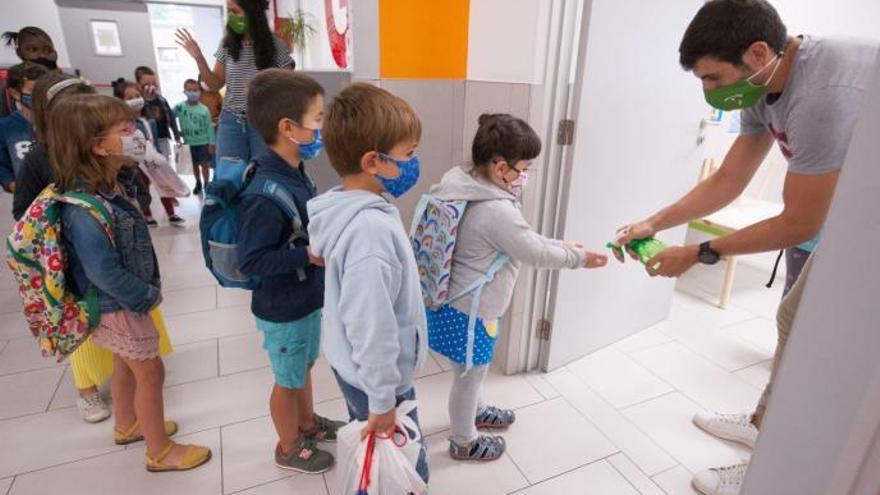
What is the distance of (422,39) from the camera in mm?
2285

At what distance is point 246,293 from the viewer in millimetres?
3098

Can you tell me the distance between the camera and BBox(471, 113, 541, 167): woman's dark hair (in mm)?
1416

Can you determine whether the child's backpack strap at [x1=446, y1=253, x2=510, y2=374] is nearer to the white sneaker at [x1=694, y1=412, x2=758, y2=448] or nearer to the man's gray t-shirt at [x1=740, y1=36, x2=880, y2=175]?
the man's gray t-shirt at [x1=740, y1=36, x2=880, y2=175]

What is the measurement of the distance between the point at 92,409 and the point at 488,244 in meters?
1.78

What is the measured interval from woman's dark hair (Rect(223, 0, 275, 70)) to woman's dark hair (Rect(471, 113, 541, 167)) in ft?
4.99

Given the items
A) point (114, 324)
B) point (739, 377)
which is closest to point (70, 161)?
point (114, 324)

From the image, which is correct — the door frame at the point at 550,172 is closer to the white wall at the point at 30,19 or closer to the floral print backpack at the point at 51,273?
the floral print backpack at the point at 51,273

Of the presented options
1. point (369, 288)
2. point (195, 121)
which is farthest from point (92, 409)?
point (195, 121)

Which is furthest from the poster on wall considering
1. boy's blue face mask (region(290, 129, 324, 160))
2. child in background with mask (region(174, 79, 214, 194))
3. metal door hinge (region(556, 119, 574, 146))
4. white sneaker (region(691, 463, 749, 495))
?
white sneaker (region(691, 463, 749, 495))

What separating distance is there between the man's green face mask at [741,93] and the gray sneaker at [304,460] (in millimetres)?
1765

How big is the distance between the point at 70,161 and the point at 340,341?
0.97 metres

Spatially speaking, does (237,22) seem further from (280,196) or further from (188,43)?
(280,196)

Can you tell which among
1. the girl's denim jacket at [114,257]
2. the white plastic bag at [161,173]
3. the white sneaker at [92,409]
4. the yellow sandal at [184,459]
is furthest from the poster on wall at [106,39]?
the yellow sandal at [184,459]

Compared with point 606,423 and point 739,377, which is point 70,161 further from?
point 739,377
